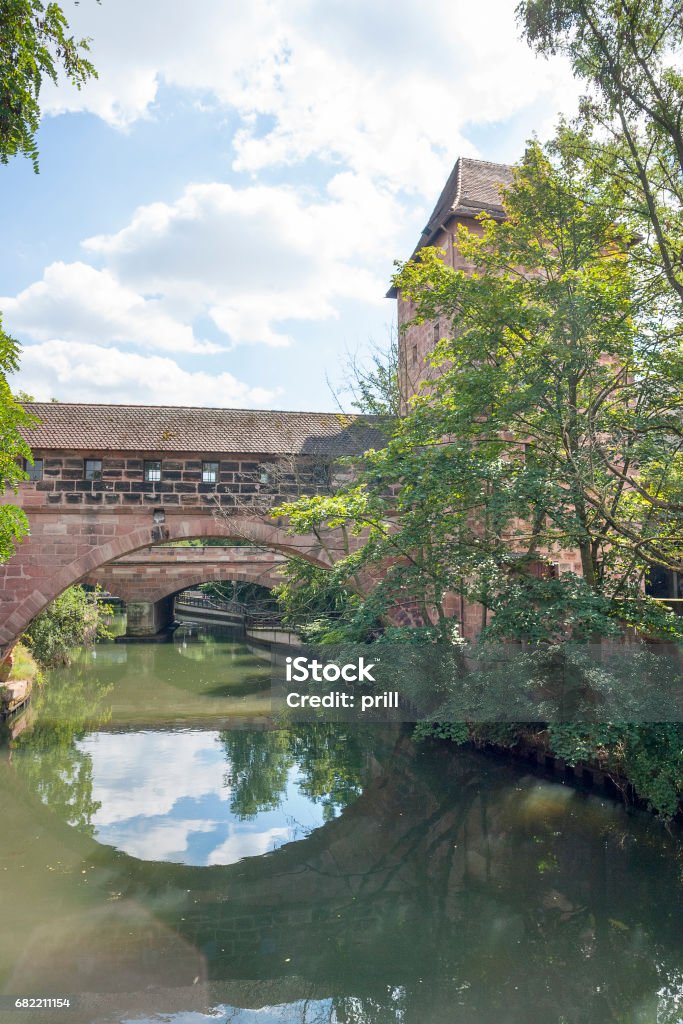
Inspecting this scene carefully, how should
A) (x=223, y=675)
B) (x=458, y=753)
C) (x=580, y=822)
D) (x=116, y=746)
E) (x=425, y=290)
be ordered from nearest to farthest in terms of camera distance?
(x=580, y=822) → (x=425, y=290) → (x=458, y=753) → (x=116, y=746) → (x=223, y=675)

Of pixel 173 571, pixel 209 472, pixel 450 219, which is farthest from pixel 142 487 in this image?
pixel 173 571

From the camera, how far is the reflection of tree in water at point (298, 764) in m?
8.47

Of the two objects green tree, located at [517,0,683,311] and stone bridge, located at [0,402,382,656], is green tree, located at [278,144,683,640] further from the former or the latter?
stone bridge, located at [0,402,382,656]

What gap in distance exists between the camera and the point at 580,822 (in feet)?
23.6

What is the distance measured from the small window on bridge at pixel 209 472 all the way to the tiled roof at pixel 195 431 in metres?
0.25

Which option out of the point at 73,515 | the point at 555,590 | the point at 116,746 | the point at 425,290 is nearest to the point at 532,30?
the point at 425,290

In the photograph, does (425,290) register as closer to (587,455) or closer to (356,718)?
(587,455)

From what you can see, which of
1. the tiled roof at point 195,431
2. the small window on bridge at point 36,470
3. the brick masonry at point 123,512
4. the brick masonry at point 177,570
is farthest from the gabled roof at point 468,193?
the brick masonry at point 177,570

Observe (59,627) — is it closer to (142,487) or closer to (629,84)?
(142,487)

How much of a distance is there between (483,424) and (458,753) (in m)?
4.52

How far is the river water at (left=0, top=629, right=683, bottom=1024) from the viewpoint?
14.9 feet

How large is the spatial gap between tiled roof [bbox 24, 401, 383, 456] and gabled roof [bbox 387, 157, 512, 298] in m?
4.23

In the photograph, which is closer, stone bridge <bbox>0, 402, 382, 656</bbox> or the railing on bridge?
stone bridge <bbox>0, 402, 382, 656</bbox>

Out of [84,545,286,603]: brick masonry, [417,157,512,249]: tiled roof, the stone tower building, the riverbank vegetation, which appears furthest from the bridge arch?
[417,157,512,249]: tiled roof
